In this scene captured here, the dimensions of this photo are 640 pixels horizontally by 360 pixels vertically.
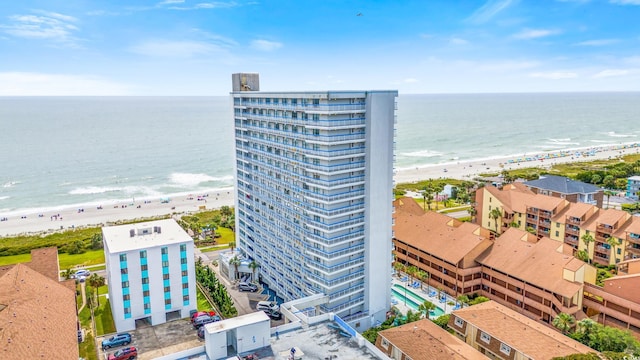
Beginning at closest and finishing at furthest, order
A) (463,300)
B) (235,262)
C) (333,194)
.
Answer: (333,194), (463,300), (235,262)

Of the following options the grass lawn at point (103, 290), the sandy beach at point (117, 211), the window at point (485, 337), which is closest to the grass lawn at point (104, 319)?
the grass lawn at point (103, 290)

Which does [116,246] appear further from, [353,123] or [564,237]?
[564,237]

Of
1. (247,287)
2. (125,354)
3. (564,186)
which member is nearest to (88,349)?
(125,354)

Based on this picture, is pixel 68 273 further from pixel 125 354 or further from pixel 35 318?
pixel 35 318

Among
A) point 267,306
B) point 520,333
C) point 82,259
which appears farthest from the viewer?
point 82,259

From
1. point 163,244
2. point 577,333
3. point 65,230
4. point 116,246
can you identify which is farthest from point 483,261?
point 65,230

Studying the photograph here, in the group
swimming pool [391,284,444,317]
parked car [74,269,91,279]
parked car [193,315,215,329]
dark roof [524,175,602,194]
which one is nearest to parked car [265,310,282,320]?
parked car [193,315,215,329]

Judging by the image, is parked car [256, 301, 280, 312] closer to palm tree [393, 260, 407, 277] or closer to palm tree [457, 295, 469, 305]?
palm tree [393, 260, 407, 277]
